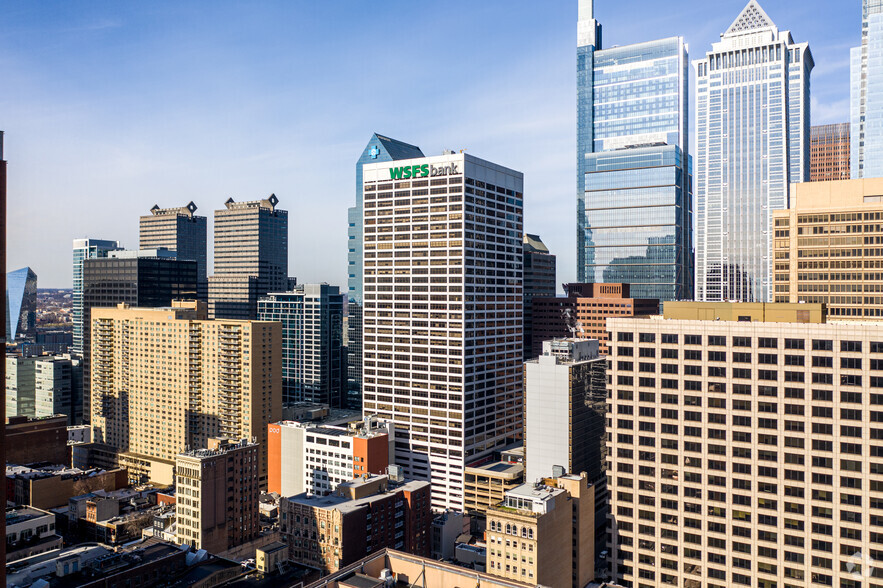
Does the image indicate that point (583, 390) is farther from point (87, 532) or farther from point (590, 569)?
point (87, 532)

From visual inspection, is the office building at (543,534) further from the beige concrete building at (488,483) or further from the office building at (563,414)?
the beige concrete building at (488,483)

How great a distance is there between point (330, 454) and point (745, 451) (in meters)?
114

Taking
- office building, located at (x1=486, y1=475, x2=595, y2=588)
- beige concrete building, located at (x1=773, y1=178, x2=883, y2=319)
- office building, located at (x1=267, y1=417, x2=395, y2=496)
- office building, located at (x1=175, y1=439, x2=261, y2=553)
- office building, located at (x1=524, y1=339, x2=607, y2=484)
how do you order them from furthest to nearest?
office building, located at (x1=267, y1=417, x2=395, y2=496) → beige concrete building, located at (x1=773, y1=178, x2=883, y2=319) → office building, located at (x1=524, y1=339, x2=607, y2=484) → office building, located at (x1=175, y1=439, x2=261, y2=553) → office building, located at (x1=486, y1=475, x2=595, y2=588)

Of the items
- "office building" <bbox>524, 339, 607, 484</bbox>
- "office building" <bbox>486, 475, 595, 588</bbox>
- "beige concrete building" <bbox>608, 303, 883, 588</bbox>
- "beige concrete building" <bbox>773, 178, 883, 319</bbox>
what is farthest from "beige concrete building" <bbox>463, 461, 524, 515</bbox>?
"beige concrete building" <bbox>773, 178, 883, 319</bbox>

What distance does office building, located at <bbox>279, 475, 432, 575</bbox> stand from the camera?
134125mm

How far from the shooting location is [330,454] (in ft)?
614

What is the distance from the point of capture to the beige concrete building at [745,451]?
10231cm

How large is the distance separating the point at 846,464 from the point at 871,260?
8108 centimetres

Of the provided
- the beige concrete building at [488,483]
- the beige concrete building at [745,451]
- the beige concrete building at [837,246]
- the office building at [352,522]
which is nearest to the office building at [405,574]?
the beige concrete building at [745,451]

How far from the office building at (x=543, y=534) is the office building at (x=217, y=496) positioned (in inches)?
2560

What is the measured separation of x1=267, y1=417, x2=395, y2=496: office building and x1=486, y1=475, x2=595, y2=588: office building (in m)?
65.3

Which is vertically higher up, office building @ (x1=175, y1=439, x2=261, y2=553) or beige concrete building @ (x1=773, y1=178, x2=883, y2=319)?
beige concrete building @ (x1=773, y1=178, x2=883, y2=319)

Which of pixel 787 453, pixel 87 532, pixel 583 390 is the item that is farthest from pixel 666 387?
pixel 87 532

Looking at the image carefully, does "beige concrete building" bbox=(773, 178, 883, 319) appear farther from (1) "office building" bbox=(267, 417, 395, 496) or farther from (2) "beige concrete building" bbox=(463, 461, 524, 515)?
(1) "office building" bbox=(267, 417, 395, 496)
